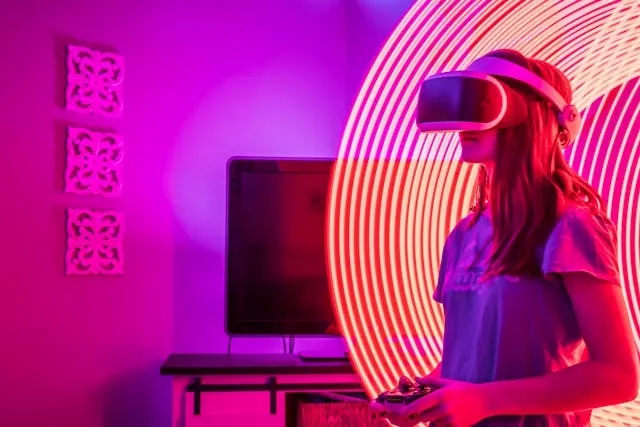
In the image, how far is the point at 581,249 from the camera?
1.49m

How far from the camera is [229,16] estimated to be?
16.1 ft

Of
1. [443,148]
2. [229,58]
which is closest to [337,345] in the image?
[229,58]

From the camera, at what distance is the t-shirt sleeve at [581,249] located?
1.47 metres

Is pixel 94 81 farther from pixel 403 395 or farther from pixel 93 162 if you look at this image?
pixel 403 395

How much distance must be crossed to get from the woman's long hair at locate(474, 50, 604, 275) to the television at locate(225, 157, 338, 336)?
2.63 meters

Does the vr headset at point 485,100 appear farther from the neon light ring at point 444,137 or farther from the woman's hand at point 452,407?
the neon light ring at point 444,137

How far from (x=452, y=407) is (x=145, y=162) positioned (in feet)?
11.4

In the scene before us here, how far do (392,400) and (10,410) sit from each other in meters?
3.30

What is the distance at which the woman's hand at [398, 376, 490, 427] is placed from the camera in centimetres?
146

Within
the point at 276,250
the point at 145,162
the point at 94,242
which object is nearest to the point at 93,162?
the point at 145,162

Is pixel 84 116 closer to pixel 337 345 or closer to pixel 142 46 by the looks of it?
pixel 142 46

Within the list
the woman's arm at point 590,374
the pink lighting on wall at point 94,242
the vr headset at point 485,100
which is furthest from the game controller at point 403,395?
the pink lighting on wall at point 94,242

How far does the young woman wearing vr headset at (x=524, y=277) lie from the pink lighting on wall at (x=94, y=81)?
3097mm

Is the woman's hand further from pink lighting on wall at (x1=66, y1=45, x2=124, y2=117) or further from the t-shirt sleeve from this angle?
pink lighting on wall at (x1=66, y1=45, x2=124, y2=117)
